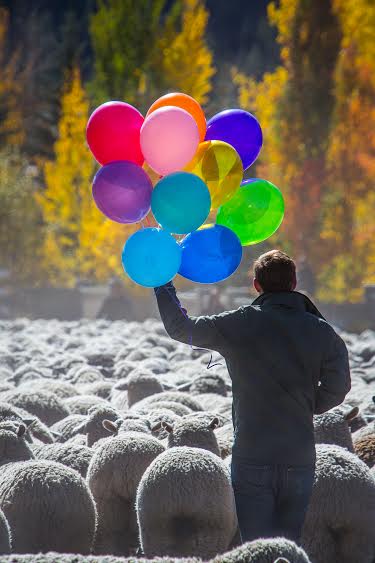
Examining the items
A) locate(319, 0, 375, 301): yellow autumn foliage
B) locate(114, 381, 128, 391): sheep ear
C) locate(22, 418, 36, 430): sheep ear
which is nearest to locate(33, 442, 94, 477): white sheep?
locate(22, 418, 36, 430): sheep ear

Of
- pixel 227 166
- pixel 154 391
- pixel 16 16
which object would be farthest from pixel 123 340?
pixel 16 16

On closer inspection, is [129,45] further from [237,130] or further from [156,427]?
[156,427]

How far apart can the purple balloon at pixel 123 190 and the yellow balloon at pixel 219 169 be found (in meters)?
0.32

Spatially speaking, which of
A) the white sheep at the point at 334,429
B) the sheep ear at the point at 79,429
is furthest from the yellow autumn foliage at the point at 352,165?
the sheep ear at the point at 79,429

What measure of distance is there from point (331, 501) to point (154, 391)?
3.07 m

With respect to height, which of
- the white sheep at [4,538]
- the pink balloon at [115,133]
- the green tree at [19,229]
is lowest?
the white sheep at [4,538]

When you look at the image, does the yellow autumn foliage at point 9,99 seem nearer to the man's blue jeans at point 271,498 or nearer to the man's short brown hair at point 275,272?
the man's short brown hair at point 275,272

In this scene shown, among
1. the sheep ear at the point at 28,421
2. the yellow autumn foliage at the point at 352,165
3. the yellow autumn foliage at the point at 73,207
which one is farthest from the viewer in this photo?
the yellow autumn foliage at the point at 73,207

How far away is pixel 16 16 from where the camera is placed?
125 feet

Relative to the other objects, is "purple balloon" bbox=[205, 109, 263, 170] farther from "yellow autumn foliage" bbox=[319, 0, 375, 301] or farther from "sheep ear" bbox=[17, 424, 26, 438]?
"yellow autumn foliage" bbox=[319, 0, 375, 301]

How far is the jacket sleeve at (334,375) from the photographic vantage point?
8.66ft

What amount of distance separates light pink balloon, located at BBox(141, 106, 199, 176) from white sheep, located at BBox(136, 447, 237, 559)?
134cm

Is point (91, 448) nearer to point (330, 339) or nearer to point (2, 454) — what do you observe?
point (2, 454)

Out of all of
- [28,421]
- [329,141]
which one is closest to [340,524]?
[28,421]
